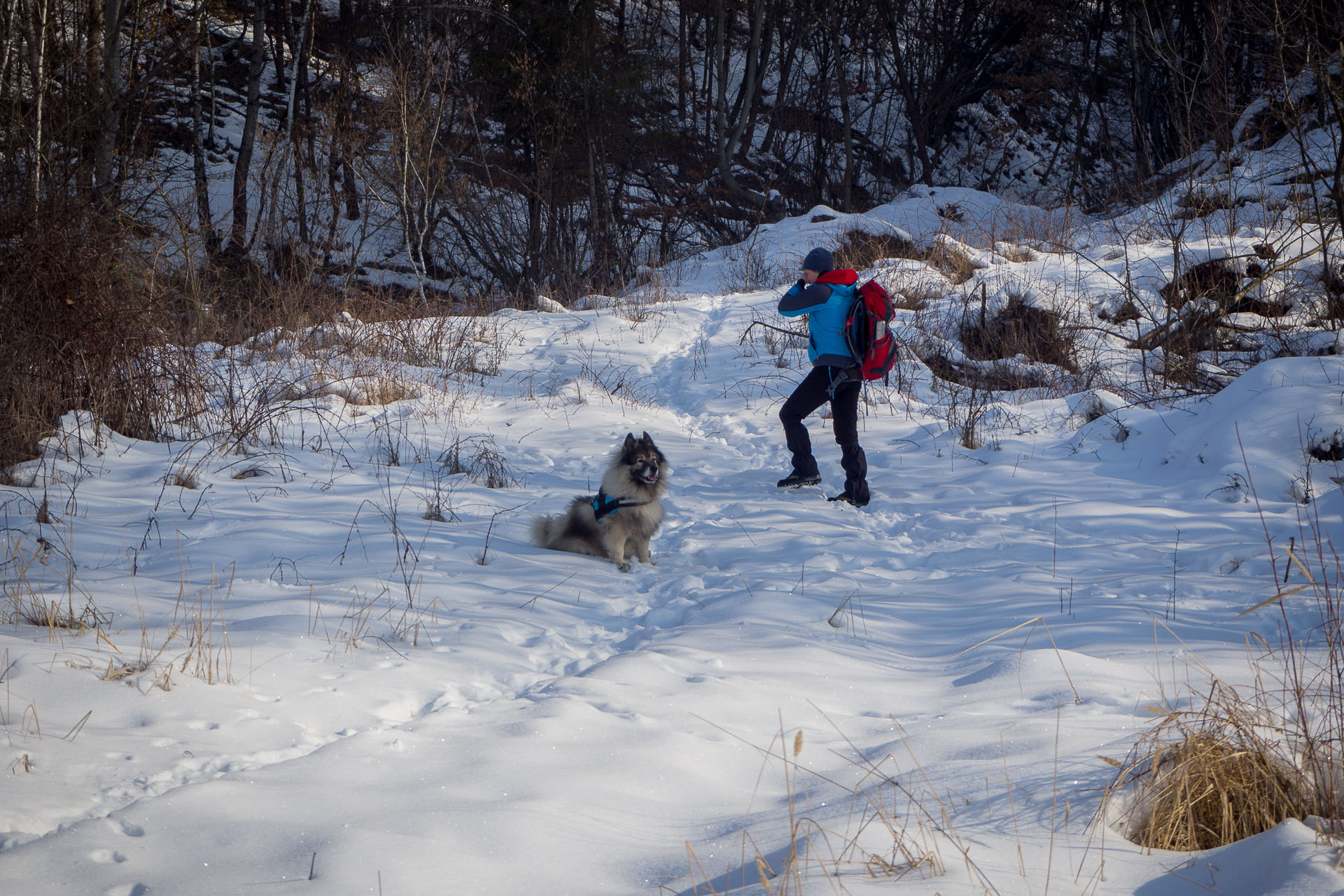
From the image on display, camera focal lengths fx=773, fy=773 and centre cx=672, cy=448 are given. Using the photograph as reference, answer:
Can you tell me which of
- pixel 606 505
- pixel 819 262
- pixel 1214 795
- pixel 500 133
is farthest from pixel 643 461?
pixel 500 133

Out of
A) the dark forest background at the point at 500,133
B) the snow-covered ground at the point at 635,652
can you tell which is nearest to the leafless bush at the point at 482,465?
the snow-covered ground at the point at 635,652

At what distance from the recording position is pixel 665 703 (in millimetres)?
2949

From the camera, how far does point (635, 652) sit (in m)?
3.51

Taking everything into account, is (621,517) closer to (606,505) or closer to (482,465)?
(606,505)

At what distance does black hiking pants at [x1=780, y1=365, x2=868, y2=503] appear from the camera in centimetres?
648

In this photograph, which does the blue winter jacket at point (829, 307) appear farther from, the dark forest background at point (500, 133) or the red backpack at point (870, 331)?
the dark forest background at point (500, 133)

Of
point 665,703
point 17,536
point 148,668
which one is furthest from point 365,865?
point 17,536

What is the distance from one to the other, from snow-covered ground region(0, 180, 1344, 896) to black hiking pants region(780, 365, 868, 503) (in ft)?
0.95

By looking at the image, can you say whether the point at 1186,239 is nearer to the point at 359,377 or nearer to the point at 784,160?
the point at 359,377

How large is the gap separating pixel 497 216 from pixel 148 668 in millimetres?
19235

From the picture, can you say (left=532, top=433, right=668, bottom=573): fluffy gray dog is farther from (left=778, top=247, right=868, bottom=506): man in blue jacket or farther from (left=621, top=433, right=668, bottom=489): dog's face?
(left=778, top=247, right=868, bottom=506): man in blue jacket

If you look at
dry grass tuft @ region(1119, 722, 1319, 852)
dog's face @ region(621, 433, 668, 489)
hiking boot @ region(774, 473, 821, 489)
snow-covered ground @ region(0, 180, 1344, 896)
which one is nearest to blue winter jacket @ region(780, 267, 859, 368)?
hiking boot @ region(774, 473, 821, 489)

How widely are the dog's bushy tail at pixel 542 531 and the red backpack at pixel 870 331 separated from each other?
2857 mm

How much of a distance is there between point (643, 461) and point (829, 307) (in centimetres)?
225
